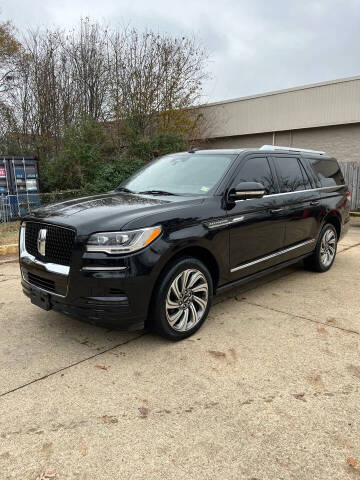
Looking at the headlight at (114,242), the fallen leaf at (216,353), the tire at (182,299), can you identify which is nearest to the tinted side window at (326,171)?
the tire at (182,299)

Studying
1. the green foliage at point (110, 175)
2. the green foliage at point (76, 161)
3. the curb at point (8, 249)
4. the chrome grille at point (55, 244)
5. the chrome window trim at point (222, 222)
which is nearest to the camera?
the chrome grille at point (55, 244)

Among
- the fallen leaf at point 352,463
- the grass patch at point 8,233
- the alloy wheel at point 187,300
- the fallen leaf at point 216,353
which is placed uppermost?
the alloy wheel at point 187,300

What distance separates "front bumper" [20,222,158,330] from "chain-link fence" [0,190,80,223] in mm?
8204

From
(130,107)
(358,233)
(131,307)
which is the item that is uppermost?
(130,107)

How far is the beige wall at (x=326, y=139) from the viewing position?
15055 millimetres

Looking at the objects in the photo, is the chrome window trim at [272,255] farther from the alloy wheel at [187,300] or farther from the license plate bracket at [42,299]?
the license plate bracket at [42,299]

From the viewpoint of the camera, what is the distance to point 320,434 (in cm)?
232

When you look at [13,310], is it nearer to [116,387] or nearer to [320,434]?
[116,387]

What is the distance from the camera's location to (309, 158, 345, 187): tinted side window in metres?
5.68

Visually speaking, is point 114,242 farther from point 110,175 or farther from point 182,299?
point 110,175

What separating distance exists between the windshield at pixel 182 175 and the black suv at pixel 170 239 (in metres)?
0.02

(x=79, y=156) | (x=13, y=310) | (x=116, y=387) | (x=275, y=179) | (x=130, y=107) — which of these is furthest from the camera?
(x=130, y=107)

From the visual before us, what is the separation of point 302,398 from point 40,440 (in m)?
1.78

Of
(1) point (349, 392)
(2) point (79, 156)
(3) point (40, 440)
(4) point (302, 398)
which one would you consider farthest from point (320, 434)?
(2) point (79, 156)
